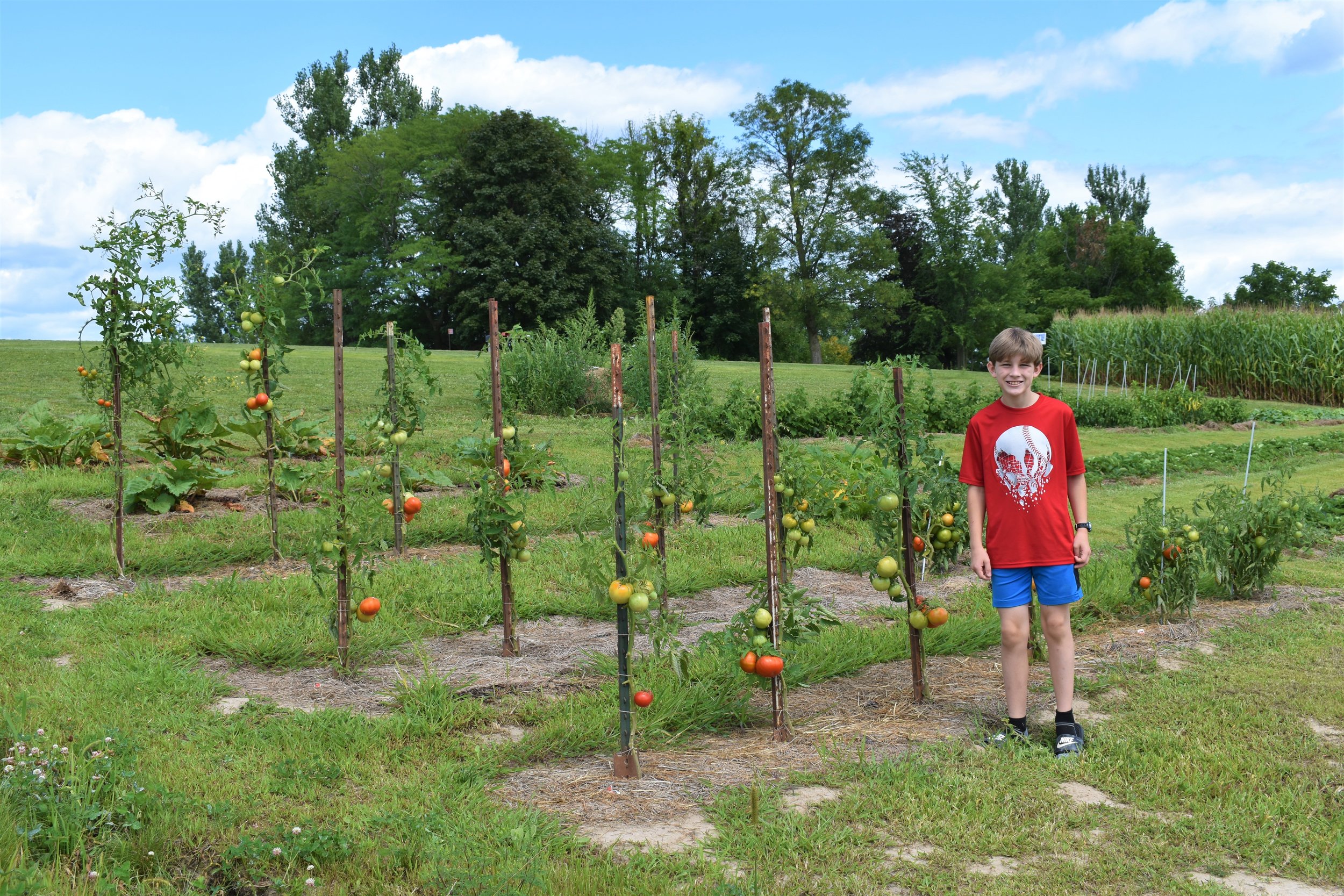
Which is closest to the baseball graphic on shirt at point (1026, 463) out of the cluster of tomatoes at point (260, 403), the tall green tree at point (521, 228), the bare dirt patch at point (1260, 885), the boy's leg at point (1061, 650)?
the boy's leg at point (1061, 650)

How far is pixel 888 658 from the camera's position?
4.82 metres

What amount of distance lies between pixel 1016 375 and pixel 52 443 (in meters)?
8.26

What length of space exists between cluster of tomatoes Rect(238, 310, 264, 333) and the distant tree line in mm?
26432

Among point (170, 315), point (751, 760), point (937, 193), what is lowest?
point (751, 760)

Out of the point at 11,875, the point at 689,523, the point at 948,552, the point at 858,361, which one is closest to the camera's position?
the point at 11,875

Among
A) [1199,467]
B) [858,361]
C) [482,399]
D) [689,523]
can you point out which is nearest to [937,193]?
[858,361]

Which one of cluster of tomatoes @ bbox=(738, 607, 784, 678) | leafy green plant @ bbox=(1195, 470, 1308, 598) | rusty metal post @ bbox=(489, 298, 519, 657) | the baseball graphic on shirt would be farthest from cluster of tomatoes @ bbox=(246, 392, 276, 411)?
leafy green plant @ bbox=(1195, 470, 1308, 598)

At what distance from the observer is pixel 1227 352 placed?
22.7m

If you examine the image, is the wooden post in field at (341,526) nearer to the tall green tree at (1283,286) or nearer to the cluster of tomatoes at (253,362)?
the cluster of tomatoes at (253,362)

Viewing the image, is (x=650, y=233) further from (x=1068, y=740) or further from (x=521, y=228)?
(x=1068, y=740)

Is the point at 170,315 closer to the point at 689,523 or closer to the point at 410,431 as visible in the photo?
the point at 410,431

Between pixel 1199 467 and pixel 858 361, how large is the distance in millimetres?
32889

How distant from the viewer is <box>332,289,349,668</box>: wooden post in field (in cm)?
436

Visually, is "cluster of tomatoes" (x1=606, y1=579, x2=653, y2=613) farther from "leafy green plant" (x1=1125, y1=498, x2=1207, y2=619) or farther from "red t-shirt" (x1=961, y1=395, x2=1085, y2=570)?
"leafy green plant" (x1=1125, y1=498, x2=1207, y2=619)
